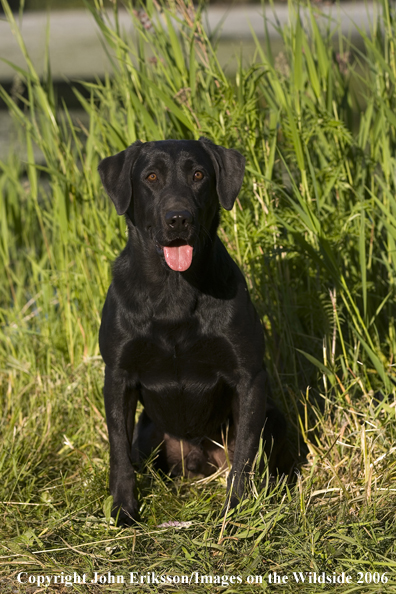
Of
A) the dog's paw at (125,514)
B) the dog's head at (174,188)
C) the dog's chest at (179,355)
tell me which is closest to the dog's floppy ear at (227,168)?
the dog's head at (174,188)

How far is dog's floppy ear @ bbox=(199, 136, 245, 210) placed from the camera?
9.66 feet

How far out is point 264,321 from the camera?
3.80 m

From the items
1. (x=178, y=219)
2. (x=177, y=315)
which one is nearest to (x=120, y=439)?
(x=177, y=315)

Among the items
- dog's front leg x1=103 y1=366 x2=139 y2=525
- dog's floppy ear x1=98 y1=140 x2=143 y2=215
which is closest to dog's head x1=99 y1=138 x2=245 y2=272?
dog's floppy ear x1=98 y1=140 x2=143 y2=215

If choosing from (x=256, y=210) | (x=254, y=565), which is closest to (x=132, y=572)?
(x=254, y=565)

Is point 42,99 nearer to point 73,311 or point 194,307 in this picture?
point 73,311

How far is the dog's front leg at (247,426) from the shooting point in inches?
109

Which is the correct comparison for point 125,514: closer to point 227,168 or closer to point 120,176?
point 120,176

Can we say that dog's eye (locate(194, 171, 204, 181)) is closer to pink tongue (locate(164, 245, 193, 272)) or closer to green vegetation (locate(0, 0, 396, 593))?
pink tongue (locate(164, 245, 193, 272))

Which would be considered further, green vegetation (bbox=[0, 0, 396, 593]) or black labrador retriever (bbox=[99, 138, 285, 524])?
black labrador retriever (bbox=[99, 138, 285, 524])

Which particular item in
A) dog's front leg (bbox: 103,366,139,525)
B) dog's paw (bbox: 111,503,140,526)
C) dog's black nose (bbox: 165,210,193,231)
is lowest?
dog's paw (bbox: 111,503,140,526)

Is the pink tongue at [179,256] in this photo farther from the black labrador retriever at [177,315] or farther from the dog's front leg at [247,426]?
the dog's front leg at [247,426]

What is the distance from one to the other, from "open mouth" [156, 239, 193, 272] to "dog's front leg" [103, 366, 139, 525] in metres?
0.49

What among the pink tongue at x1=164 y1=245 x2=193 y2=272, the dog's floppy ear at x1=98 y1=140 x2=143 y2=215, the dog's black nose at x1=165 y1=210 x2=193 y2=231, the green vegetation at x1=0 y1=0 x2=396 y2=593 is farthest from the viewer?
the dog's floppy ear at x1=98 y1=140 x2=143 y2=215
